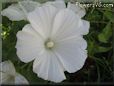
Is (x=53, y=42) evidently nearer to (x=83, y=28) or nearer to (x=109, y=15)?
(x=83, y=28)

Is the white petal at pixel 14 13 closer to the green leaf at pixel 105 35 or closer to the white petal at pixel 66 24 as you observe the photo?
the white petal at pixel 66 24

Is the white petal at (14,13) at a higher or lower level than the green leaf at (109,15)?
higher

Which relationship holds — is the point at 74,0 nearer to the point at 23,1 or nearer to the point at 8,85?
the point at 23,1

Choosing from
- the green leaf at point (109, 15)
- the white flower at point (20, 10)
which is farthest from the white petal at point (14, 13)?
the green leaf at point (109, 15)

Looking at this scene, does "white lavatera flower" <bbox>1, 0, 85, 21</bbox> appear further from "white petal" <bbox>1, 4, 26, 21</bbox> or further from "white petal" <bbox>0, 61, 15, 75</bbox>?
"white petal" <bbox>0, 61, 15, 75</bbox>

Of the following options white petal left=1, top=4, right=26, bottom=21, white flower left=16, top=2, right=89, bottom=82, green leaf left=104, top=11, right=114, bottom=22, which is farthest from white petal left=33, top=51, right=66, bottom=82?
green leaf left=104, top=11, right=114, bottom=22

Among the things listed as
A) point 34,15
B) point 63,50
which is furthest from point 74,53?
point 34,15
